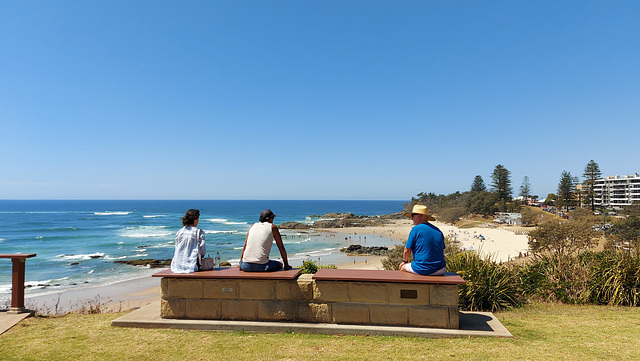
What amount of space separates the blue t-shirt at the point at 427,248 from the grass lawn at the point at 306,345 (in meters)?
0.99

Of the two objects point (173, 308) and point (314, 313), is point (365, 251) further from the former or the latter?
point (173, 308)

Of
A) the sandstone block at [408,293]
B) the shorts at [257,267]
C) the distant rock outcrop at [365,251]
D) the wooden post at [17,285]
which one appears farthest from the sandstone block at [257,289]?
the distant rock outcrop at [365,251]

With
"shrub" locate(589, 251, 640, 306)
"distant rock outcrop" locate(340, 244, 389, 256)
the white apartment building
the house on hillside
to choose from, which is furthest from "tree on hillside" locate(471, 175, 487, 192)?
"shrub" locate(589, 251, 640, 306)

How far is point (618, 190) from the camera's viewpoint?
106m

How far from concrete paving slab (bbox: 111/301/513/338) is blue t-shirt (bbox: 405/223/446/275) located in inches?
33.7

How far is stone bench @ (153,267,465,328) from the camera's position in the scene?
518 cm

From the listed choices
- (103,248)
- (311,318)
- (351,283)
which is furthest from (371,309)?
(103,248)

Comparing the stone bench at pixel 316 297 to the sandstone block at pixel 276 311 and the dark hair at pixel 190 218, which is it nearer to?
the sandstone block at pixel 276 311

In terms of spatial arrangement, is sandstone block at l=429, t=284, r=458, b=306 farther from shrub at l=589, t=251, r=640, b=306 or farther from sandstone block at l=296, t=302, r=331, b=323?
shrub at l=589, t=251, r=640, b=306

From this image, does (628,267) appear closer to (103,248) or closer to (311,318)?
(311,318)

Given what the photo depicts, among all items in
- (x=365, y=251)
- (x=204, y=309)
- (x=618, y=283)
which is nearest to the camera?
(x=204, y=309)

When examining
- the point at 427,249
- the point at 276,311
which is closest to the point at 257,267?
the point at 276,311

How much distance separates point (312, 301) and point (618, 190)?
440 ft

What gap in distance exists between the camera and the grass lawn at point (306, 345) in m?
4.33
